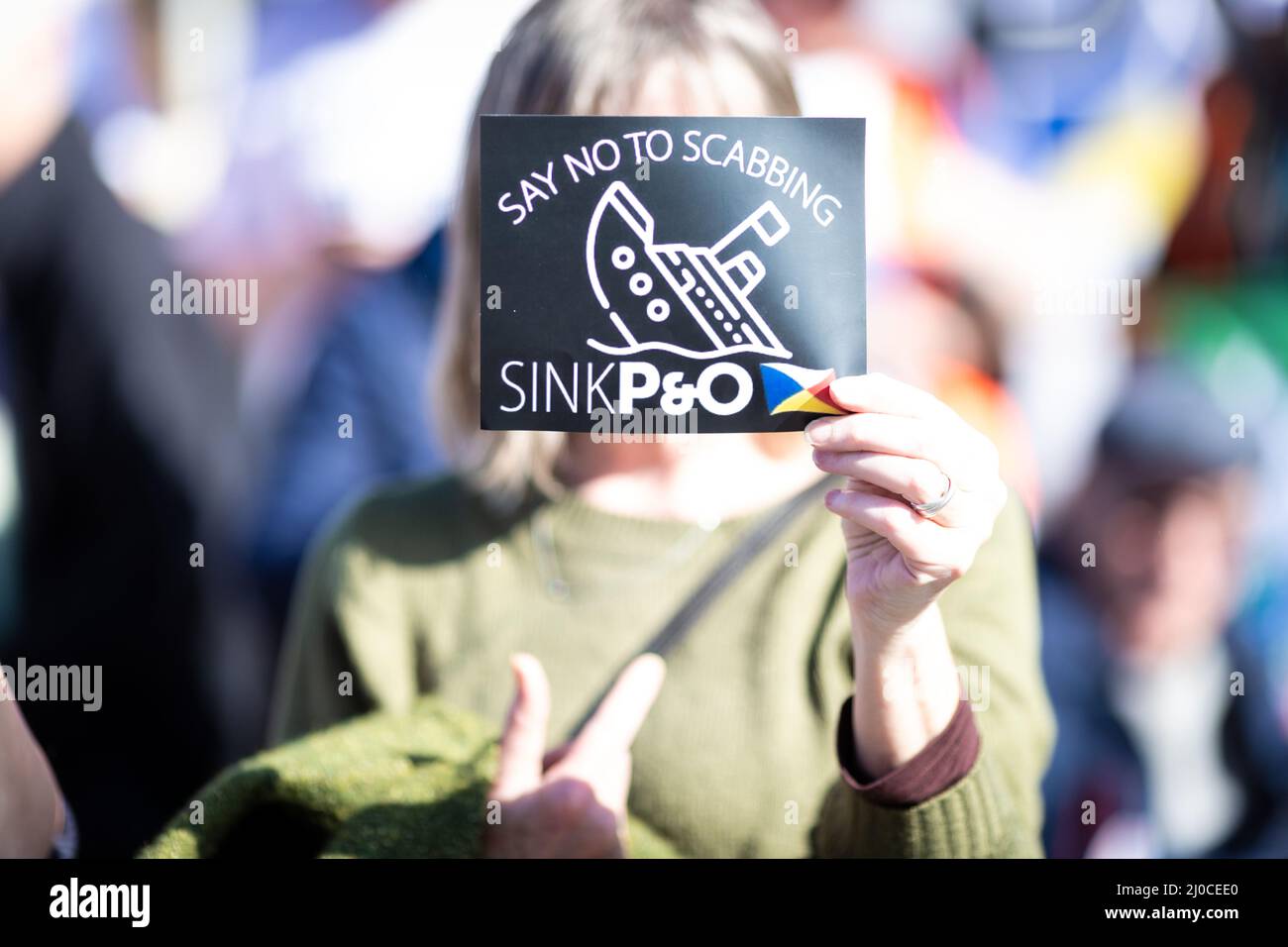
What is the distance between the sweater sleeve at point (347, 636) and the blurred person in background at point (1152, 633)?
126cm

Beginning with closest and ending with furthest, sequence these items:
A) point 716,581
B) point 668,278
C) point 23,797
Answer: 1. point 668,278
2. point 23,797
3. point 716,581

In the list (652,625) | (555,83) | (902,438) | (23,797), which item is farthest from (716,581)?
(23,797)

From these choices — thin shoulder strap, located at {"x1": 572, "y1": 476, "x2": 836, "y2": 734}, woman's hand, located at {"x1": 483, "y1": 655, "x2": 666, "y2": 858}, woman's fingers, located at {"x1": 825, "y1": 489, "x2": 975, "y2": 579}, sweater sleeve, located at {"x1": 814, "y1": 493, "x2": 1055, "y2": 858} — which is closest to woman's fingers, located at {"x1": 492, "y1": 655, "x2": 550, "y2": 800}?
woman's hand, located at {"x1": 483, "y1": 655, "x2": 666, "y2": 858}

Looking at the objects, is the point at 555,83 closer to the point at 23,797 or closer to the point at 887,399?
the point at 887,399

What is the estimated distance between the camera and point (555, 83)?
2.30 m

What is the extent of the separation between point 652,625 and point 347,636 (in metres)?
0.57

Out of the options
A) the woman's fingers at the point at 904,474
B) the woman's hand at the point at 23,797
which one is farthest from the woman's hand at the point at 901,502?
the woman's hand at the point at 23,797

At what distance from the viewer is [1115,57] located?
2598 millimetres

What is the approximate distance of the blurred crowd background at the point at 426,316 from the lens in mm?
2584

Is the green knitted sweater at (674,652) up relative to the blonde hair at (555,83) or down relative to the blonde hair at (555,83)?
down

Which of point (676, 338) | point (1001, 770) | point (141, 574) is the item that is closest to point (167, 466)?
point (141, 574)

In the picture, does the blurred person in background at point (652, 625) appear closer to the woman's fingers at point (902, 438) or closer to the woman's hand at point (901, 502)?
the woman's hand at point (901, 502)
